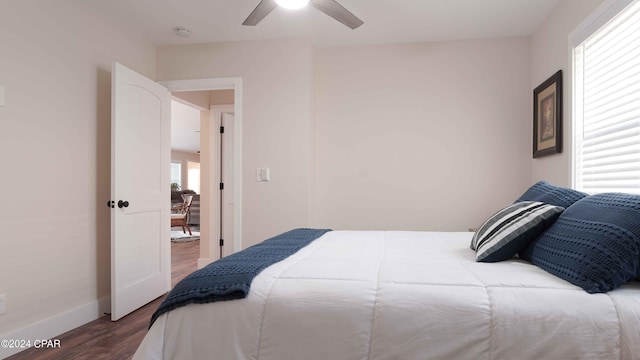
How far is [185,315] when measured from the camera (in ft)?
3.87

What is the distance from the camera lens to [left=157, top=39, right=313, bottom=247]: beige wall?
10.8ft

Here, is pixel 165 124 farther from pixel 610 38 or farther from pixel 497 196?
pixel 610 38

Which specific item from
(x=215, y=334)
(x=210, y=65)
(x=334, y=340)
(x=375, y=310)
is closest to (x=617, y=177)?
(x=375, y=310)

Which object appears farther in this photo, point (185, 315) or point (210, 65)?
point (210, 65)

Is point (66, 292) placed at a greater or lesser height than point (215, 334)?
lesser

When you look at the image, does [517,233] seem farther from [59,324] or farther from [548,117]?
[59,324]

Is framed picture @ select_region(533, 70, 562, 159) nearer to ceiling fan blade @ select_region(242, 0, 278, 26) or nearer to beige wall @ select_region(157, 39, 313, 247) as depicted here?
beige wall @ select_region(157, 39, 313, 247)

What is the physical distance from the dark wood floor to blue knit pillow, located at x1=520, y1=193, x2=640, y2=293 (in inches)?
89.1

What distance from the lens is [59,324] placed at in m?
2.45

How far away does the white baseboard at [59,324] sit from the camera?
2.17 metres

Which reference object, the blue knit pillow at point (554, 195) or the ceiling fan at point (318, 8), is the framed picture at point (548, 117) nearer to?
the blue knit pillow at point (554, 195)

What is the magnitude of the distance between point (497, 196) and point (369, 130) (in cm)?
133

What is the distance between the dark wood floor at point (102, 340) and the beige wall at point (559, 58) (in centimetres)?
317

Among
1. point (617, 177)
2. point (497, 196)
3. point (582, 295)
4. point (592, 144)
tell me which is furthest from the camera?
point (497, 196)
